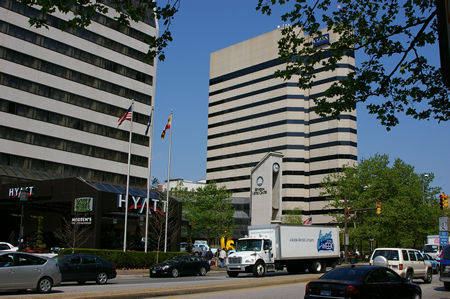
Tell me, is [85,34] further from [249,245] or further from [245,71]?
[245,71]

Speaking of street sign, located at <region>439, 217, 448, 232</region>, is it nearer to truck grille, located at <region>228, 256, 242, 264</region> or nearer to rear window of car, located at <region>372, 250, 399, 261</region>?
rear window of car, located at <region>372, 250, 399, 261</region>

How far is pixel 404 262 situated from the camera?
24031mm

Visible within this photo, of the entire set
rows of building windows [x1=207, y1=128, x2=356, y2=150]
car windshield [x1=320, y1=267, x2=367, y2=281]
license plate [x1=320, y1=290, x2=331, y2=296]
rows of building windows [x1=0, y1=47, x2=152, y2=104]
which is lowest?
license plate [x1=320, y1=290, x2=331, y2=296]

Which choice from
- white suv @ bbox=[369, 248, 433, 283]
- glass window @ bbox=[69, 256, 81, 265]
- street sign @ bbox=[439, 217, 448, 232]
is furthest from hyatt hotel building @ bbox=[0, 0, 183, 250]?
white suv @ bbox=[369, 248, 433, 283]

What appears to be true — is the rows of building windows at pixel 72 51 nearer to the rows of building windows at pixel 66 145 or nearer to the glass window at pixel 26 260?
the rows of building windows at pixel 66 145

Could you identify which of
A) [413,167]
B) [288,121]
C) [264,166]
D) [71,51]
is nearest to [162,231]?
[264,166]

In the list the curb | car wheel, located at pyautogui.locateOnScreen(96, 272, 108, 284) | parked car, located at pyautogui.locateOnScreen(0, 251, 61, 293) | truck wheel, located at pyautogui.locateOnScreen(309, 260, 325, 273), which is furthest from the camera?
truck wheel, located at pyautogui.locateOnScreen(309, 260, 325, 273)

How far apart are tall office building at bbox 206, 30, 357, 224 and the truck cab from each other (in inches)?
3192

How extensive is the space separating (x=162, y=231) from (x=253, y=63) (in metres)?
88.2

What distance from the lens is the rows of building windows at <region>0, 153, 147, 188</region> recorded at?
2366 inches

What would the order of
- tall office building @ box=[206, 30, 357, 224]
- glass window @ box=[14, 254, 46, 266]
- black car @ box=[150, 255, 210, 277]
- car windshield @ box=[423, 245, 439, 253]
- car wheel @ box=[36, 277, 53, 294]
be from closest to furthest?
glass window @ box=[14, 254, 46, 266] → car wheel @ box=[36, 277, 53, 294] → black car @ box=[150, 255, 210, 277] → car windshield @ box=[423, 245, 439, 253] → tall office building @ box=[206, 30, 357, 224]

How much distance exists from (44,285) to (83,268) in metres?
5.41

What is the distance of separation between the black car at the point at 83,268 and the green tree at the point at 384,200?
4147 cm

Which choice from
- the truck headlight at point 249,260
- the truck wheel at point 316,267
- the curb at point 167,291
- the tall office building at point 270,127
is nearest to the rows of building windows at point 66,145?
the truck headlight at point 249,260
